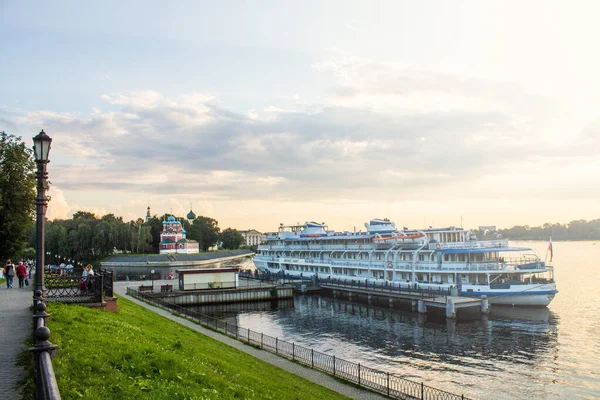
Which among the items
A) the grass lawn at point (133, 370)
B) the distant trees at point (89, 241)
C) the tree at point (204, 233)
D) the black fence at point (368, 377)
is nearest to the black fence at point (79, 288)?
the grass lawn at point (133, 370)

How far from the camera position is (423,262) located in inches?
2442

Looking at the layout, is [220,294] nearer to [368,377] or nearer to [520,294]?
[520,294]

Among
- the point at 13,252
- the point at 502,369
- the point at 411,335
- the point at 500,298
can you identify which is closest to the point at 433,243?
the point at 500,298

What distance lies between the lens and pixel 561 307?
54500mm

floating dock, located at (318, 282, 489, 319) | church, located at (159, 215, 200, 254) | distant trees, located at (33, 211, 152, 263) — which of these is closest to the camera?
floating dock, located at (318, 282, 489, 319)

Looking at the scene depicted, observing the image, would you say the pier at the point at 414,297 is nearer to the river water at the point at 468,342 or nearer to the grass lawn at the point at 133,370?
the river water at the point at 468,342

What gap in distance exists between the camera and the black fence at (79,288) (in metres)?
22.3

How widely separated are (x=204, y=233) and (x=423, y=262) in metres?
141

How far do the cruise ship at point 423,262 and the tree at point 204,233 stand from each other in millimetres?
104710

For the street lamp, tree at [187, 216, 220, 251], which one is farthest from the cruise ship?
tree at [187, 216, 220, 251]

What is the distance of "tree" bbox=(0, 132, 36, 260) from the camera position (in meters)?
33.3

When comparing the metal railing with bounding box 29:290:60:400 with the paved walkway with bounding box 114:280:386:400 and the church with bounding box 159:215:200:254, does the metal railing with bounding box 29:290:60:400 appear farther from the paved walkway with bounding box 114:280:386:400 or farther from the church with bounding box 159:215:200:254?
the church with bounding box 159:215:200:254

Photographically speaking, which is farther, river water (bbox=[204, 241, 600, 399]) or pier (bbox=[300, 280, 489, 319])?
pier (bbox=[300, 280, 489, 319])

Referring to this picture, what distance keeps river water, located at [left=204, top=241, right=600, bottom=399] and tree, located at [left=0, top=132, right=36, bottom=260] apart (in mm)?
21979
